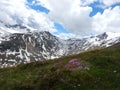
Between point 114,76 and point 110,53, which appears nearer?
point 114,76

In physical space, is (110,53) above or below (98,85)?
above

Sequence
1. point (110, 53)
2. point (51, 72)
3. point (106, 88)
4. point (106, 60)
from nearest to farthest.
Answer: point (106, 88) → point (51, 72) → point (106, 60) → point (110, 53)

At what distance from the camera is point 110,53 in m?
45.9

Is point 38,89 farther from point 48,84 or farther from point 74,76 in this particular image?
point 74,76

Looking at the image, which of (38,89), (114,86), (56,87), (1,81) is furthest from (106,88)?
(1,81)

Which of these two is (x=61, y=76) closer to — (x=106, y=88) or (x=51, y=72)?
(x=51, y=72)

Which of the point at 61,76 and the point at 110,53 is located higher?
the point at 110,53

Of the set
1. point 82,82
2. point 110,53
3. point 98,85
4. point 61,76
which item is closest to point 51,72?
point 61,76

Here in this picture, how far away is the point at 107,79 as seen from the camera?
31.8 meters

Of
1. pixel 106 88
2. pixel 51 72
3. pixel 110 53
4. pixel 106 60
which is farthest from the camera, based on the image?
pixel 110 53

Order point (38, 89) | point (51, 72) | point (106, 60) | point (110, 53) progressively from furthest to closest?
1. point (110, 53)
2. point (106, 60)
3. point (51, 72)
4. point (38, 89)

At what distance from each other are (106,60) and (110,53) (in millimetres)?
7724

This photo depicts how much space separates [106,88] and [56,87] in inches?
230

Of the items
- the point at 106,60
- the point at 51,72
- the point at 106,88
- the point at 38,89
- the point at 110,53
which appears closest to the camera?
the point at 106,88
